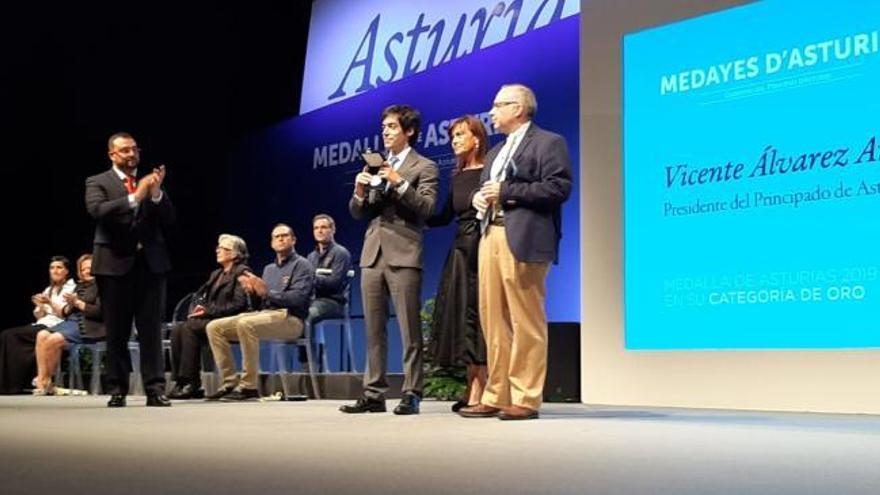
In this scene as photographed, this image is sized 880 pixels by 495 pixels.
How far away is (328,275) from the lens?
7.08 m

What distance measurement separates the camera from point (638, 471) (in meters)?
2.30

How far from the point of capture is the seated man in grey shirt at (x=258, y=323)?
21.9ft

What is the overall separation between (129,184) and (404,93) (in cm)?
390

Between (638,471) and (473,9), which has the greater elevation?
(473,9)

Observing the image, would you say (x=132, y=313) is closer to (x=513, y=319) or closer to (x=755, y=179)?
(x=513, y=319)

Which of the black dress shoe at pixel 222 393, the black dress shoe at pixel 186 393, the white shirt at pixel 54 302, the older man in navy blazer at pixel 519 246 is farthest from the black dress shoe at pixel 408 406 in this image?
the white shirt at pixel 54 302

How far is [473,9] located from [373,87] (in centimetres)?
130

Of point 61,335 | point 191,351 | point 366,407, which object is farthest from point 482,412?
point 61,335

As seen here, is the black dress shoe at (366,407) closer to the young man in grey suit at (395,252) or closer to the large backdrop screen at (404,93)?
the young man in grey suit at (395,252)

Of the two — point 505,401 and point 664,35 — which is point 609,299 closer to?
point 664,35

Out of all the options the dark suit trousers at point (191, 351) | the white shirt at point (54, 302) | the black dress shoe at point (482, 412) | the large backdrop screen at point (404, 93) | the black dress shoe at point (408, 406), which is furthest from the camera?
the white shirt at point (54, 302)

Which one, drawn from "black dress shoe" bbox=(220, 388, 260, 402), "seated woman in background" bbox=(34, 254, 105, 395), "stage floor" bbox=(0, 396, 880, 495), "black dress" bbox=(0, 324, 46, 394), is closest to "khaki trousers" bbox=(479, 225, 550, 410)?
"stage floor" bbox=(0, 396, 880, 495)

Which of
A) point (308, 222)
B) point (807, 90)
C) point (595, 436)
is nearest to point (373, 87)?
point (308, 222)

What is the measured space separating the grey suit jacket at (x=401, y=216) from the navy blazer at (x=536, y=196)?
1.57 ft
